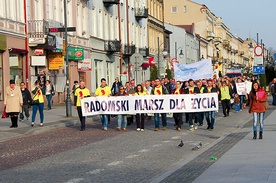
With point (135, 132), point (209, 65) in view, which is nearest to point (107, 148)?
point (135, 132)

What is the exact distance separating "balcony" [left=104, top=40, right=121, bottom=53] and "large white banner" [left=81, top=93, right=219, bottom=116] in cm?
3101

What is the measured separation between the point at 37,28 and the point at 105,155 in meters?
24.7

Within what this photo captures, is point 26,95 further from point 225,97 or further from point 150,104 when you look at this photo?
point 225,97

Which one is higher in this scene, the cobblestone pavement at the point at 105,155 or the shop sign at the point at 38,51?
the shop sign at the point at 38,51

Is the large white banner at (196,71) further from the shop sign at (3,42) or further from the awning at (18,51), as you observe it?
the awning at (18,51)

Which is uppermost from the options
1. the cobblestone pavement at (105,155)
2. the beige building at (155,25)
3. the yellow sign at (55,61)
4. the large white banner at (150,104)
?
the beige building at (155,25)

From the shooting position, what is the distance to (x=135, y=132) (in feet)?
75.6

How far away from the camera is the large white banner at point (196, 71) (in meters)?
32.0

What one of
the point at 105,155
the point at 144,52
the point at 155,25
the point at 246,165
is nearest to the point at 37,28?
the point at 105,155

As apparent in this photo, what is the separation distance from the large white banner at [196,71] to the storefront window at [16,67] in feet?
31.1

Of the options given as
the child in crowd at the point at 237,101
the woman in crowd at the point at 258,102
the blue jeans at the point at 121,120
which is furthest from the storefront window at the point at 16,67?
the woman in crowd at the point at 258,102

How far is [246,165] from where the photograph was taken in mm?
12297

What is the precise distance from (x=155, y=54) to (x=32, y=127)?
53006 mm

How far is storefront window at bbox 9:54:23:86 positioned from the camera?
121 ft
